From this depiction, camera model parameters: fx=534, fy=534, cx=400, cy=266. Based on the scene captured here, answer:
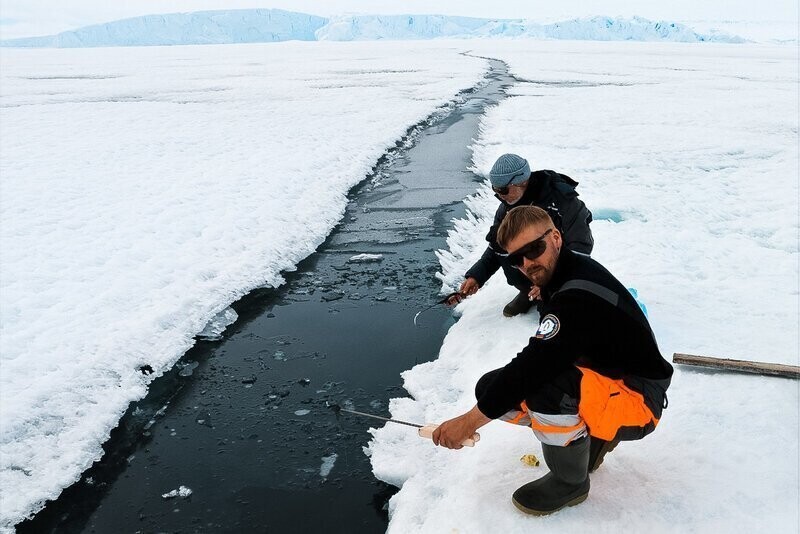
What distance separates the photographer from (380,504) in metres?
2.97

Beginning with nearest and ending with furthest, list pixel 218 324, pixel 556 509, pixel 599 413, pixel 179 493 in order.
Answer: pixel 599 413 → pixel 556 509 → pixel 179 493 → pixel 218 324

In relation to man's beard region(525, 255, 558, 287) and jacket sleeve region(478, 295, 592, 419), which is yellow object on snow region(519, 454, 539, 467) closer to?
jacket sleeve region(478, 295, 592, 419)

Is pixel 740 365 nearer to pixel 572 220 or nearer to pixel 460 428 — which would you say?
pixel 572 220

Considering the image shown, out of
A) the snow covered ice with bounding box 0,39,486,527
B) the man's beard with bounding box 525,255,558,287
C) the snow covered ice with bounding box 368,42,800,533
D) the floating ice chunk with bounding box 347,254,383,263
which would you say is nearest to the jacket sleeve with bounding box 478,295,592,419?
the man's beard with bounding box 525,255,558,287

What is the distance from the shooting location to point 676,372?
330 cm

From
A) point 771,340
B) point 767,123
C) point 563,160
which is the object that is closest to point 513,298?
point 771,340

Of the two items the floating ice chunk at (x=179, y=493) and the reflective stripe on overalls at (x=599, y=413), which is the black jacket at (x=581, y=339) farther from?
the floating ice chunk at (x=179, y=493)

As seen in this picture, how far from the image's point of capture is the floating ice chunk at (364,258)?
625 centimetres

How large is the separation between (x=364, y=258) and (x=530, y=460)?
154 inches

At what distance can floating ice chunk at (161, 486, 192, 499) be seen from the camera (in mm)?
3066

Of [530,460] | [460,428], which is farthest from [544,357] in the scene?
[530,460]

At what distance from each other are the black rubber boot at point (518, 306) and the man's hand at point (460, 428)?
2.20 metres

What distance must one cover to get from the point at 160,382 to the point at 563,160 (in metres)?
8.62

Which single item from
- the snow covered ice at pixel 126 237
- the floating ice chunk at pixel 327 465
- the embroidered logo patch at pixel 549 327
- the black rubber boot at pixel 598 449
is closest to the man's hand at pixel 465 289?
the floating ice chunk at pixel 327 465
